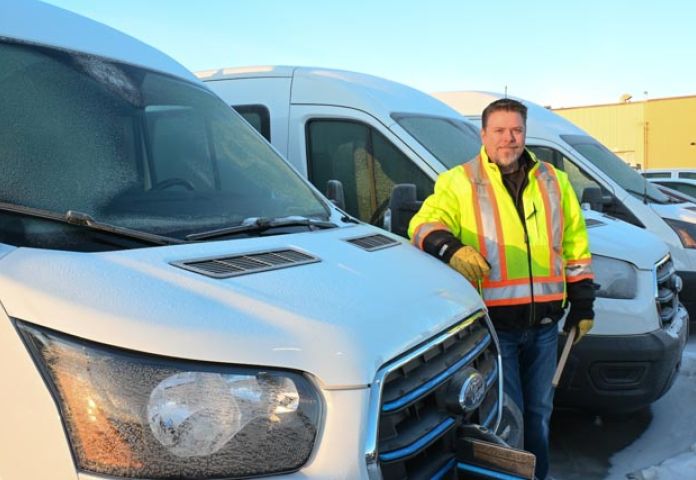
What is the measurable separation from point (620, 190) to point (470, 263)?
4.07 m

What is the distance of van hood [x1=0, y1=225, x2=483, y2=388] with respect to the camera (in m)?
1.63

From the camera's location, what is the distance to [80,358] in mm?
1582

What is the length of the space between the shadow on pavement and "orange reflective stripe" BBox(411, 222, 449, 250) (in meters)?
1.85

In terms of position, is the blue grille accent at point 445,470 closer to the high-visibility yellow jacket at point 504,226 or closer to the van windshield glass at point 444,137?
the high-visibility yellow jacket at point 504,226

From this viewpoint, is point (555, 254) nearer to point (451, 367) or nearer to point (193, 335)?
point (451, 367)

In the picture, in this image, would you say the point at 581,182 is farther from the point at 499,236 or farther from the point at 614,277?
the point at 499,236

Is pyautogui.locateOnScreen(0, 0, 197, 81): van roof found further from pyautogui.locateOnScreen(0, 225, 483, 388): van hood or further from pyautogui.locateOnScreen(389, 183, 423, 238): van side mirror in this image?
pyautogui.locateOnScreen(389, 183, 423, 238): van side mirror

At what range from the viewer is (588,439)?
15.4 ft

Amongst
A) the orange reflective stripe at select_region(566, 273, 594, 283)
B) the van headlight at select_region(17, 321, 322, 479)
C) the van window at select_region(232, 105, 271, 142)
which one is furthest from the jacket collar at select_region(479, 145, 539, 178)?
the van window at select_region(232, 105, 271, 142)

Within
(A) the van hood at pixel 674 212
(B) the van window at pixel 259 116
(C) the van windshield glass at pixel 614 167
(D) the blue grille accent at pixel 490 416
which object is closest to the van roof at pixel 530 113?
(C) the van windshield glass at pixel 614 167

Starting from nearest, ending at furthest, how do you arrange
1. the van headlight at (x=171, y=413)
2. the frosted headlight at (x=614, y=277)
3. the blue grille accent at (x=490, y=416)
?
the van headlight at (x=171, y=413) → the blue grille accent at (x=490, y=416) → the frosted headlight at (x=614, y=277)

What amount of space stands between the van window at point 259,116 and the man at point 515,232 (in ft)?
7.36

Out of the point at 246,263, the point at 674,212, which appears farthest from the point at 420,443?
the point at 674,212

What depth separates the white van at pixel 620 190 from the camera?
648 cm
